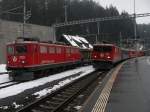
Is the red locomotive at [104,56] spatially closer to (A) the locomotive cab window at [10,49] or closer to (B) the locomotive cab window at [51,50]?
(B) the locomotive cab window at [51,50]

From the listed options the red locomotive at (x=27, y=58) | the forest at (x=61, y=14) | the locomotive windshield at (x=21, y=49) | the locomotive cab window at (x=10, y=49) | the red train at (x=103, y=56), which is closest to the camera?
the red locomotive at (x=27, y=58)

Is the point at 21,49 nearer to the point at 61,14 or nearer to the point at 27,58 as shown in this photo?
the point at 27,58

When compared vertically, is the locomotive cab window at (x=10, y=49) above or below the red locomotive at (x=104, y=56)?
above

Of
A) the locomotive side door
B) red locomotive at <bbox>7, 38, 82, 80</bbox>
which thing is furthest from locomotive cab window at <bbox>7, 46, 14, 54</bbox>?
the locomotive side door

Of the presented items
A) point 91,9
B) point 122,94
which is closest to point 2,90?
point 122,94

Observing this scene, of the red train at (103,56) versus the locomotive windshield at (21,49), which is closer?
the locomotive windshield at (21,49)

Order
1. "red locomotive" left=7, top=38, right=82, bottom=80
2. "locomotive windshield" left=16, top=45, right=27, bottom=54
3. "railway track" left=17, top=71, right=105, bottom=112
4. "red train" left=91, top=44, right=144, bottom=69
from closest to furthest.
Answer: "railway track" left=17, top=71, right=105, bottom=112 < "red locomotive" left=7, top=38, right=82, bottom=80 < "locomotive windshield" left=16, top=45, right=27, bottom=54 < "red train" left=91, top=44, right=144, bottom=69

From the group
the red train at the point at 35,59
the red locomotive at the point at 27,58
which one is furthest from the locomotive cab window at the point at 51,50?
the red locomotive at the point at 27,58

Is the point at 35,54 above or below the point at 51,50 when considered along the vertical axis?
below

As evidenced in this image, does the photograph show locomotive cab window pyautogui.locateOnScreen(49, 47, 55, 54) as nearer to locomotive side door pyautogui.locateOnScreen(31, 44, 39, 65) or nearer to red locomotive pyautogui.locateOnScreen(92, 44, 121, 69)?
locomotive side door pyautogui.locateOnScreen(31, 44, 39, 65)

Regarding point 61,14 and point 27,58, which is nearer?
point 27,58

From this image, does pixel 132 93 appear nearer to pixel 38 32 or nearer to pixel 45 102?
pixel 45 102

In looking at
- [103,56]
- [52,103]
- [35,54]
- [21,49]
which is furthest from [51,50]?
[52,103]

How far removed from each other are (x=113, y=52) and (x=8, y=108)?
27895 mm
